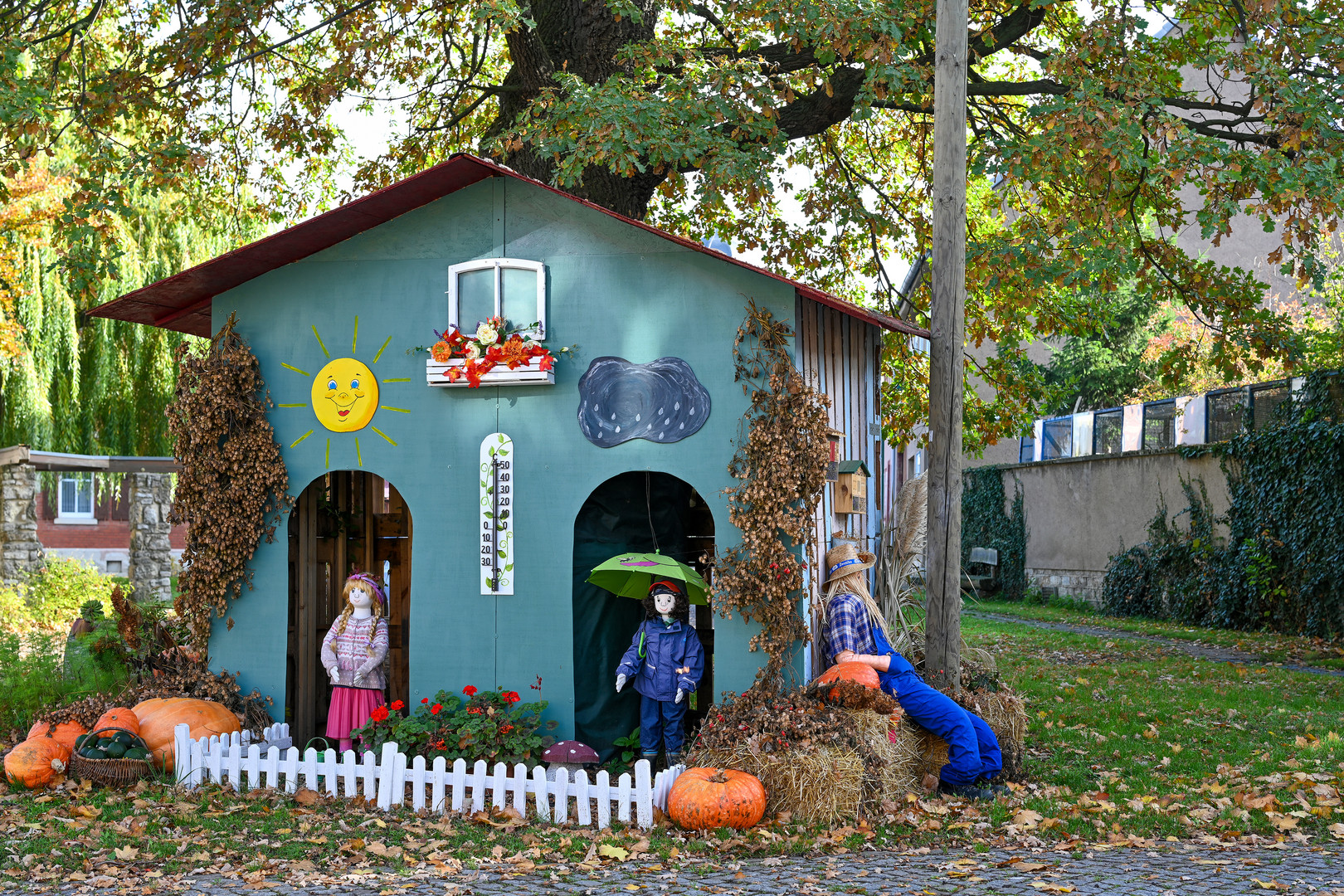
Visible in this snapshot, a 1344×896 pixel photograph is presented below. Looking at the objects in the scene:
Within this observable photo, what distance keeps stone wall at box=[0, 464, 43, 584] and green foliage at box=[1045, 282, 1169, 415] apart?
2137 cm

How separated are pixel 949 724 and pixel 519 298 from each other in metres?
4.07

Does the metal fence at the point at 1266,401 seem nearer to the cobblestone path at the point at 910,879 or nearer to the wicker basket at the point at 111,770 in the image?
the cobblestone path at the point at 910,879

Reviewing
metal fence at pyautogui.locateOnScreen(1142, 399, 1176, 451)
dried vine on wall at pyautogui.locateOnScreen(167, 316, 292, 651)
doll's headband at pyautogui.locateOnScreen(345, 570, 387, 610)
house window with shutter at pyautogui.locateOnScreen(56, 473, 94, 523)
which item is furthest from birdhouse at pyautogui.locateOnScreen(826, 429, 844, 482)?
house window with shutter at pyautogui.locateOnScreen(56, 473, 94, 523)

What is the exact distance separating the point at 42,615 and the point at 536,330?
1321 centimetres

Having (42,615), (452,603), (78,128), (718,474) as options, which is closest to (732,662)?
(718,474)

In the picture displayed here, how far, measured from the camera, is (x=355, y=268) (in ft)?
27.7

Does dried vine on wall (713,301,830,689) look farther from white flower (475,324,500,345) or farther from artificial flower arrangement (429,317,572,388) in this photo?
white flower (475,324,500,345)

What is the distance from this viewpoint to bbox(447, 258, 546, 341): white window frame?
7953mm

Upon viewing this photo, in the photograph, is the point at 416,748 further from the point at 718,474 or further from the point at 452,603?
the point at 718,474

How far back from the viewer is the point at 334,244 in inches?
335

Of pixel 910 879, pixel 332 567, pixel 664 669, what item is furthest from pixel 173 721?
pixel 910 879

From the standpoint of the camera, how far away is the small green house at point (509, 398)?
25.4 feet

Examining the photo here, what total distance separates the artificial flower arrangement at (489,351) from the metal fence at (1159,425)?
48.6ft

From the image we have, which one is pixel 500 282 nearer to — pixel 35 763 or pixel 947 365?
pixel 947 365
